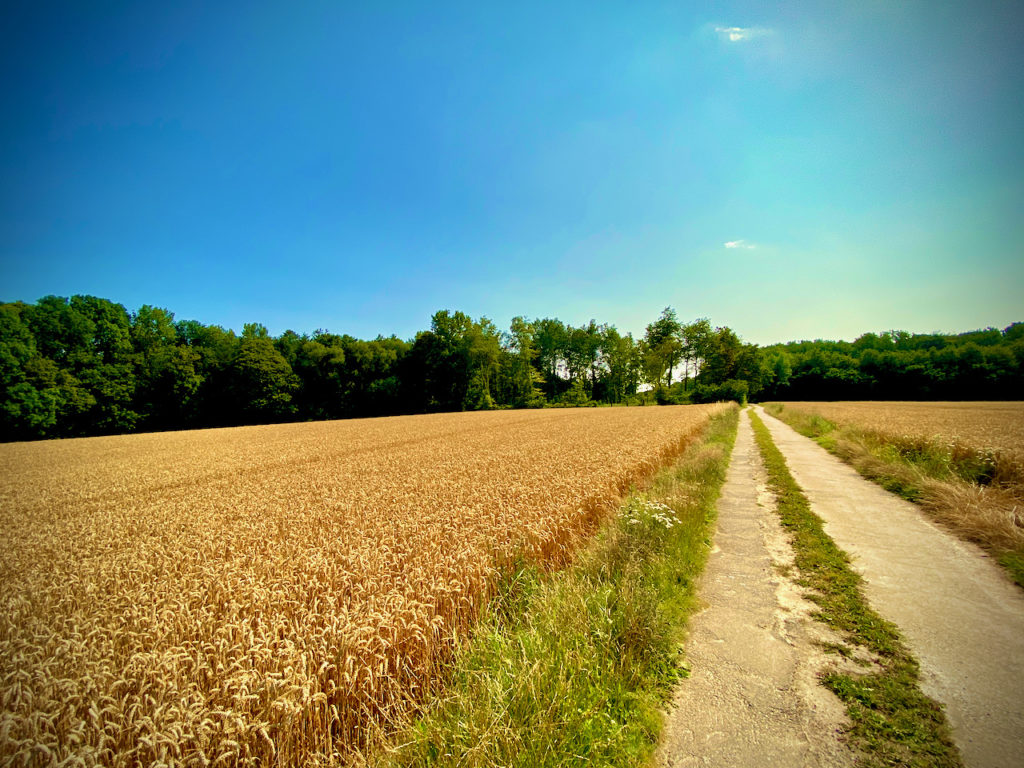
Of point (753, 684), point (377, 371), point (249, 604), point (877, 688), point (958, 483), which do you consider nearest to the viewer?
point (877, 688)

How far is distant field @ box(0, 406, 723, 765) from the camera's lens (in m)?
2.45

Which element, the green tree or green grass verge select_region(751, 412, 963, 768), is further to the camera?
the green tree

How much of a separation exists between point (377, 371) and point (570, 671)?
2501 inches

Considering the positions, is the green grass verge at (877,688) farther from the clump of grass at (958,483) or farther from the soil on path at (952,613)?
the clump of grass at (958,483)

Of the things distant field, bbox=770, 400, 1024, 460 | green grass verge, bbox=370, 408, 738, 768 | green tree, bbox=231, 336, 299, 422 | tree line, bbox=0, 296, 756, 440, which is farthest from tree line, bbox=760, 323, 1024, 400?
green tree, bbox=231, 336, 299, 422

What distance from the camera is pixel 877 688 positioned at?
3.23 metres

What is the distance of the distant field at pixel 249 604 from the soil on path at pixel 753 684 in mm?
2194

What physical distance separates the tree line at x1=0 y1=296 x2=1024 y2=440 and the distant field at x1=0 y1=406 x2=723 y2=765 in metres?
48.1

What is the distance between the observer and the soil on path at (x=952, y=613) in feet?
9.39

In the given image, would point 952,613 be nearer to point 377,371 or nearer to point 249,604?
point 249,604

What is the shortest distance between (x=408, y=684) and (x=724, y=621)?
390 cm

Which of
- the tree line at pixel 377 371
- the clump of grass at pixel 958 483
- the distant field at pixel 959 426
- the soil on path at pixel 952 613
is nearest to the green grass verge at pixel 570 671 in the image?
the soil on path at pixel 952 613

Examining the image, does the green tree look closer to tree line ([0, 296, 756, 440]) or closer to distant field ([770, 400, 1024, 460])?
tree line ([0, 296, 756, 440])

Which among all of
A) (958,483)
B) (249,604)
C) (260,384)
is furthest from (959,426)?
(260,384)
